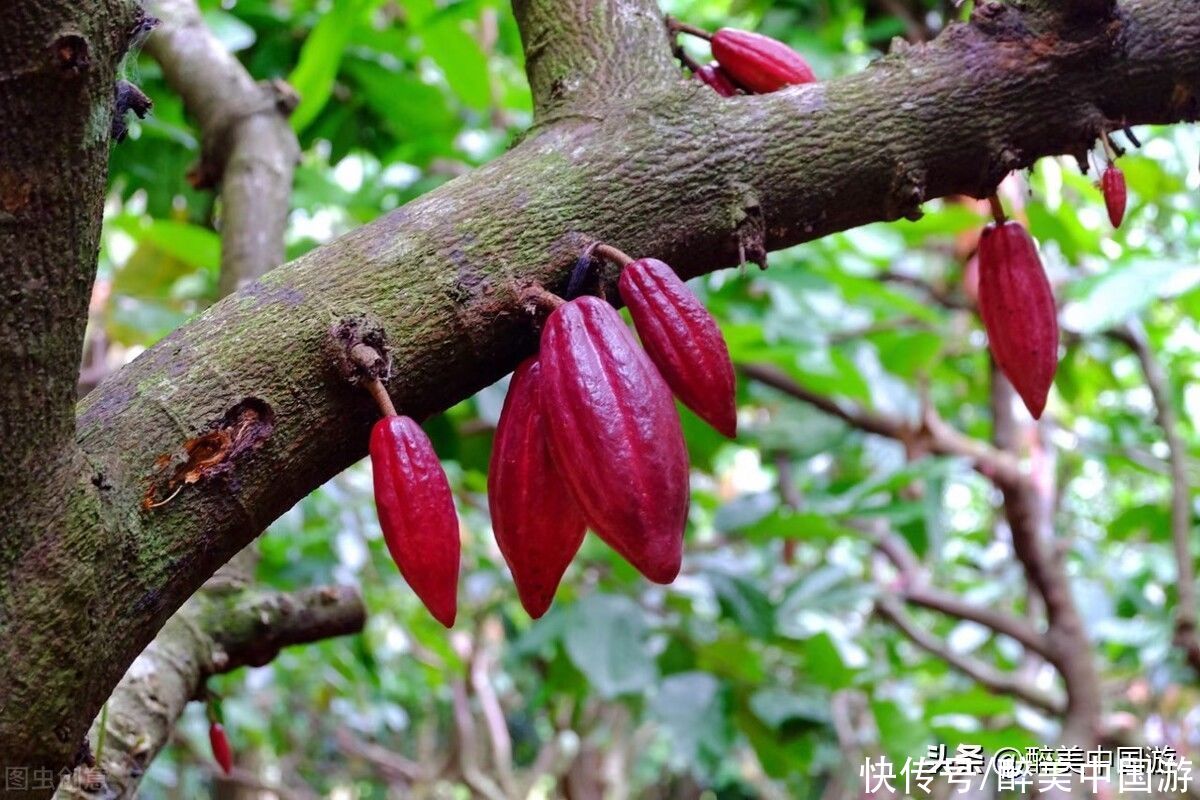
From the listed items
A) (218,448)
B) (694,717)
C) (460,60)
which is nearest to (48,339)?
(218,448)

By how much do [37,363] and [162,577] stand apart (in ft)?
0.41

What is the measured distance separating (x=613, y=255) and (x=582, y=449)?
12cm

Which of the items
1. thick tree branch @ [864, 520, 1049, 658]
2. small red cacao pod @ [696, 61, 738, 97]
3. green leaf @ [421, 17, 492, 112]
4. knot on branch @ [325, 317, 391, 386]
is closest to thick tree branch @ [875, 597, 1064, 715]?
thick tree branch @ [864, 520, 1049, 658]

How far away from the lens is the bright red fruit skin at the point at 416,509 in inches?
22.2

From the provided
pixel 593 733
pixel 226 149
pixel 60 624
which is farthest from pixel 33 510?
pixel 593 733

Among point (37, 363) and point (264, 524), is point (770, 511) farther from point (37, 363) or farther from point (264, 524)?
point (37, 363)

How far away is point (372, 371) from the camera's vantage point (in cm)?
57

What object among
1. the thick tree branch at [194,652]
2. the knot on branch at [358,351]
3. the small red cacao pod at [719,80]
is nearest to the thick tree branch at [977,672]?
the thick tree branch at [194,652]

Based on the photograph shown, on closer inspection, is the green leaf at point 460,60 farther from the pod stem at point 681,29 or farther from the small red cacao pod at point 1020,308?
the small red cacao pod at point 1020,308

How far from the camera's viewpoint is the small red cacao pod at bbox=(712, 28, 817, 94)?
0.80 m

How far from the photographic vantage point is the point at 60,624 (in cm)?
53

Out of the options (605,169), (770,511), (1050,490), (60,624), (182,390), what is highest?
(1050,490)

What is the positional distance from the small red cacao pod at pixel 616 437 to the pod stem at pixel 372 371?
82 mm

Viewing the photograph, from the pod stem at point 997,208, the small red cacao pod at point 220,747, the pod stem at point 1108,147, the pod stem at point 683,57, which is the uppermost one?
the pod stem at point 683,57
